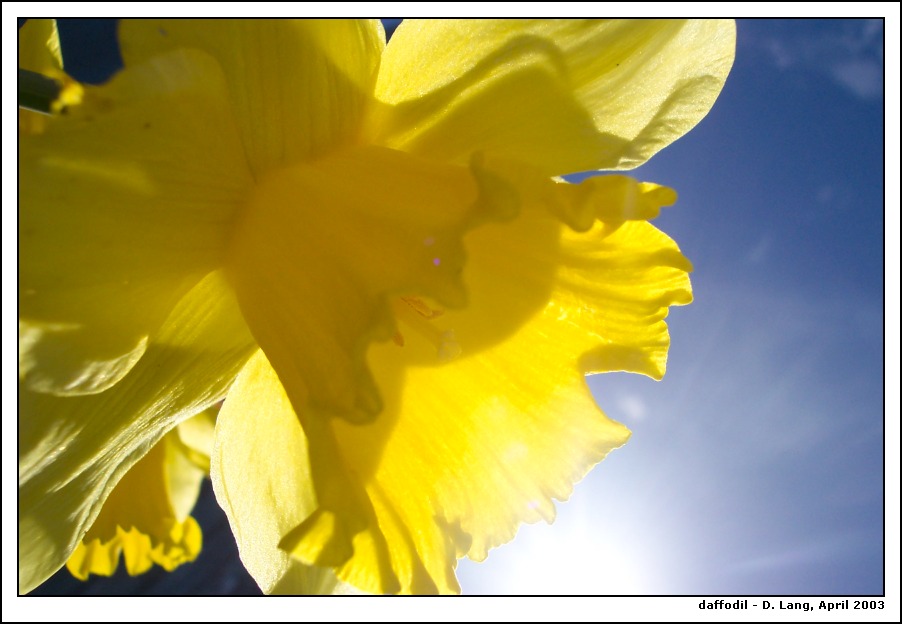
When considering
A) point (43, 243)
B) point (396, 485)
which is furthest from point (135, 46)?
point (396, 485)

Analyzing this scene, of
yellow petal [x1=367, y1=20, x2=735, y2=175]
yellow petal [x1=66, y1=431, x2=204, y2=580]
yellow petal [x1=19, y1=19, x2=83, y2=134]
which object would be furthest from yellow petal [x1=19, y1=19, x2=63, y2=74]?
yellow petal [x1=66, y1=431, x2=204, y2=580]

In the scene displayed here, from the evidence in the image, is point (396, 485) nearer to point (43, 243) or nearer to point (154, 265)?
point (154, 265)

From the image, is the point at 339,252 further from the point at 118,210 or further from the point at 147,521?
the point at 147,521

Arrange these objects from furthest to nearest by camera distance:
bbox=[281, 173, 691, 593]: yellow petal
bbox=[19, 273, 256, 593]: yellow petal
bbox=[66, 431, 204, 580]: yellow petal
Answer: bbox=[66, 431, 204, 580]: yellow petal < bbox=[281, 173, 691, 593]: yellow petal < bbox=[19, 273, 256, 593]: yellow petal

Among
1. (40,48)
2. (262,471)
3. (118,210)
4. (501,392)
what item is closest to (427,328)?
(501,392)

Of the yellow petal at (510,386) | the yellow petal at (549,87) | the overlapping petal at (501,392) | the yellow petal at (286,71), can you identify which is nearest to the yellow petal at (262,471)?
the overlapping petal at (501,392)

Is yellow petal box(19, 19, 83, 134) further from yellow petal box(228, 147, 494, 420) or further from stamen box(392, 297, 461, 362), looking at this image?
stamen box(392, 297, 461, 362)
